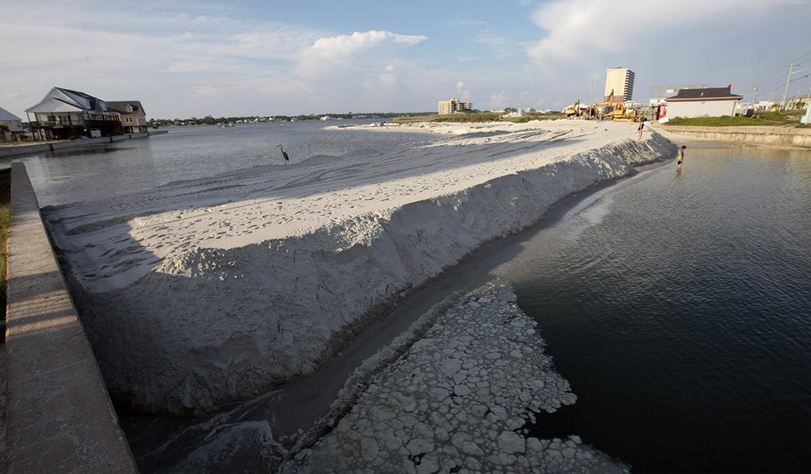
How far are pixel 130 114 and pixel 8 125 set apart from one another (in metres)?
29.1

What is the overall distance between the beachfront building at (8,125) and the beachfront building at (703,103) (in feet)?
338

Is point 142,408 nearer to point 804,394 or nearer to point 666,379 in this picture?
point 666,379

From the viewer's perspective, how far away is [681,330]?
8719 millimetres

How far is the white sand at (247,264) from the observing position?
6989mm

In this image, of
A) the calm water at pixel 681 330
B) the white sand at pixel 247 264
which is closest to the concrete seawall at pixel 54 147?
the white sand at pixel 247 264

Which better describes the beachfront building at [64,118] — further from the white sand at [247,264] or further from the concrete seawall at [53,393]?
the concrete seawall at [53,393]

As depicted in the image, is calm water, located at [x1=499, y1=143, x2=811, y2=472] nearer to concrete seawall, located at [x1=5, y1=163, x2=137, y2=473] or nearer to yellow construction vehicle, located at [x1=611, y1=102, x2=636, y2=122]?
concrete seawall, located at [x1=5, y1=163, x2=137, y2=473]

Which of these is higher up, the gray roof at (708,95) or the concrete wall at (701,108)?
the gray roof at (708,95)

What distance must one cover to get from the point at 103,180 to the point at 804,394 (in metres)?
29.9

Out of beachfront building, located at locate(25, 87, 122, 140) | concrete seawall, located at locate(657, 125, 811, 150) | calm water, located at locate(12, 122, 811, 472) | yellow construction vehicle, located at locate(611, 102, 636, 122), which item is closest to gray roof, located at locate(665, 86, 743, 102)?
yellow construction vehicle, located at locate(611, 102, 636, 122)

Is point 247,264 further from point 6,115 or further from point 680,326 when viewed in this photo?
point 6,115

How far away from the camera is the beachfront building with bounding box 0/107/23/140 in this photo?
5797 centimetres

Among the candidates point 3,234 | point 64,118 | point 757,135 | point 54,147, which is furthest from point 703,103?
point 64,118

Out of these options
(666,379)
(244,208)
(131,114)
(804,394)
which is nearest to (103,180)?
(244,208)
